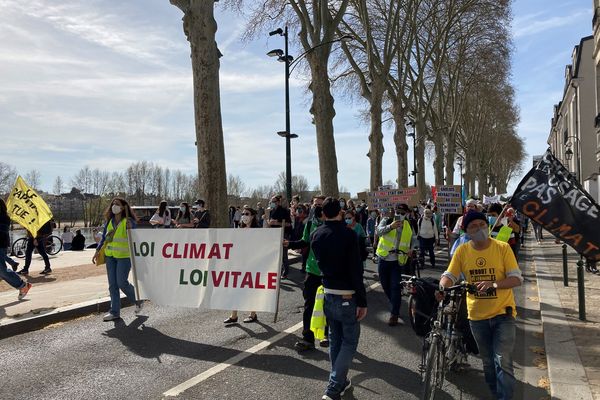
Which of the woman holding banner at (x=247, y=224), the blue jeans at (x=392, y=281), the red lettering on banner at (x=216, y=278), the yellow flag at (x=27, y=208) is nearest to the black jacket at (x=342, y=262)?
the red lettering on banner at (x=216, y=278)

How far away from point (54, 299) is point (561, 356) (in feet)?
25.2

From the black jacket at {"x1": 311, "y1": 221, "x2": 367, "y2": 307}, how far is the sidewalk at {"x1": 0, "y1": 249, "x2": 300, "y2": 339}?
194 inches

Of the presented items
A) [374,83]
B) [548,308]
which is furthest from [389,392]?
[374,83]

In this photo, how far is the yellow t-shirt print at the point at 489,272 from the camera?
3922mm

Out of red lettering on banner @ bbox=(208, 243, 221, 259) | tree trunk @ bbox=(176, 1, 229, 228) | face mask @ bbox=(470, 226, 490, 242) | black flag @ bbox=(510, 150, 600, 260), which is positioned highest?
tree trunk @ bbox=(176, 1, 229, 228)

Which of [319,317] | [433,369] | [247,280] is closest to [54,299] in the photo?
[247,280]

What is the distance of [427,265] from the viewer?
1427 cm

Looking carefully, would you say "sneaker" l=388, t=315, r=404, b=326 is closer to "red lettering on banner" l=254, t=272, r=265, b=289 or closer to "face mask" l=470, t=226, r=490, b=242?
"red lettering on banner" l=254, t=272, r=265, b=289

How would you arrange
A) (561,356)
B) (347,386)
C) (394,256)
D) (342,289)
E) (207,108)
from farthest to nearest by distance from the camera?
(207,108) < (394,256) < (561,356) < (347,386) < (342,289)

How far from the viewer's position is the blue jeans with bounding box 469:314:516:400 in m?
3.85

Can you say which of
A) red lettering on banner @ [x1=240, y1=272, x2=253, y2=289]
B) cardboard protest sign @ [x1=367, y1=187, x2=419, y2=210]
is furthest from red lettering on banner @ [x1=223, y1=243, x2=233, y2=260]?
cardboard protest sign @ [x1=367, y1=187, x2=419, y2=210]

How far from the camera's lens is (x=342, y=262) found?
14.2ft

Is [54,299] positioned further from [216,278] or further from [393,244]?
[393,244]

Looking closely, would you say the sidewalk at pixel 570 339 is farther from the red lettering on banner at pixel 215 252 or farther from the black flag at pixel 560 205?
the red lettering on banner at pixel 215 252
